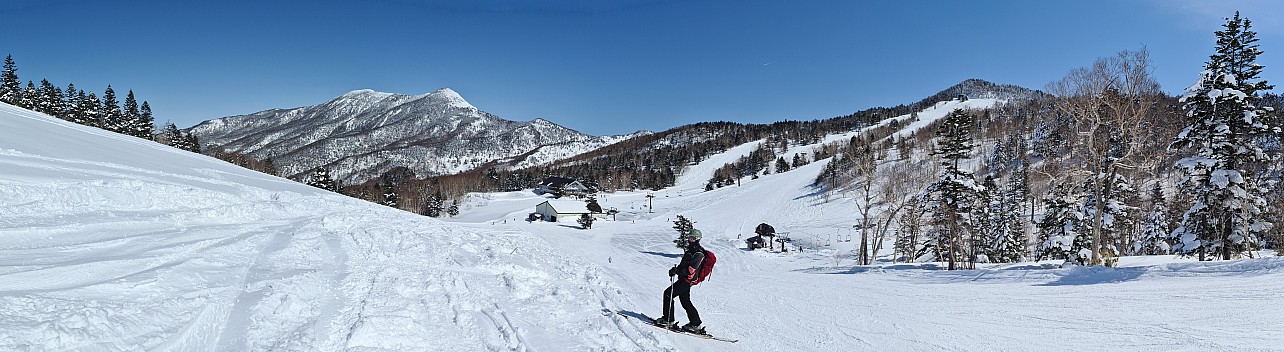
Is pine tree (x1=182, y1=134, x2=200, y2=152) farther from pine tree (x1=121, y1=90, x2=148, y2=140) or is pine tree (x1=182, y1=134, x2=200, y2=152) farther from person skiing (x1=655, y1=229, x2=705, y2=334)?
person skiing (x1=655, y1=229, x2=705, y2=334)

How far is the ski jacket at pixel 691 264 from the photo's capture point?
867cm

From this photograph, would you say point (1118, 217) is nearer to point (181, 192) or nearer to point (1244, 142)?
point (1244, 142)

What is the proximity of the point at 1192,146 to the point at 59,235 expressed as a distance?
36609 millimetres

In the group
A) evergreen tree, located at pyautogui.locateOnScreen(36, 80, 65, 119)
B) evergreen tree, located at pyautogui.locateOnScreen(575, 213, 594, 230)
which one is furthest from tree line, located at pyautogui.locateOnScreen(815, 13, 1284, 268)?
evergreen tree, located at pyautogui.locateOnScreen(36, 80, 65, 119)

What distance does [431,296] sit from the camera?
9578 millimetres

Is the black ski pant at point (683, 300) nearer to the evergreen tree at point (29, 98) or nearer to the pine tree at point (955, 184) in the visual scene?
the pine tree at point (955, 184)

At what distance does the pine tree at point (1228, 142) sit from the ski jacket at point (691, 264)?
72.0 feet

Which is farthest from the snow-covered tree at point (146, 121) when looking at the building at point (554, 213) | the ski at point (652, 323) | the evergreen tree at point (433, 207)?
the ski at point (652, 323)

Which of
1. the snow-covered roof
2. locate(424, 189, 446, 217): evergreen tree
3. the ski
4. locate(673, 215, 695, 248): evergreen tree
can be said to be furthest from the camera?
locate(424, 189, 446, 217): evergreen tree

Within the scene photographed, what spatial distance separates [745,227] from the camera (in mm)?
77250

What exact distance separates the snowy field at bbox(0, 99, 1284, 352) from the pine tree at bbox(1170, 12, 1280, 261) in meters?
10.7

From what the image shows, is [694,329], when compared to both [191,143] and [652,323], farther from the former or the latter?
[191,143]

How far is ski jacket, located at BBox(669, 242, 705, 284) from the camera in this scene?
8672 mm

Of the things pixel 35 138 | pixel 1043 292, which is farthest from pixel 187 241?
pixel 35 138
